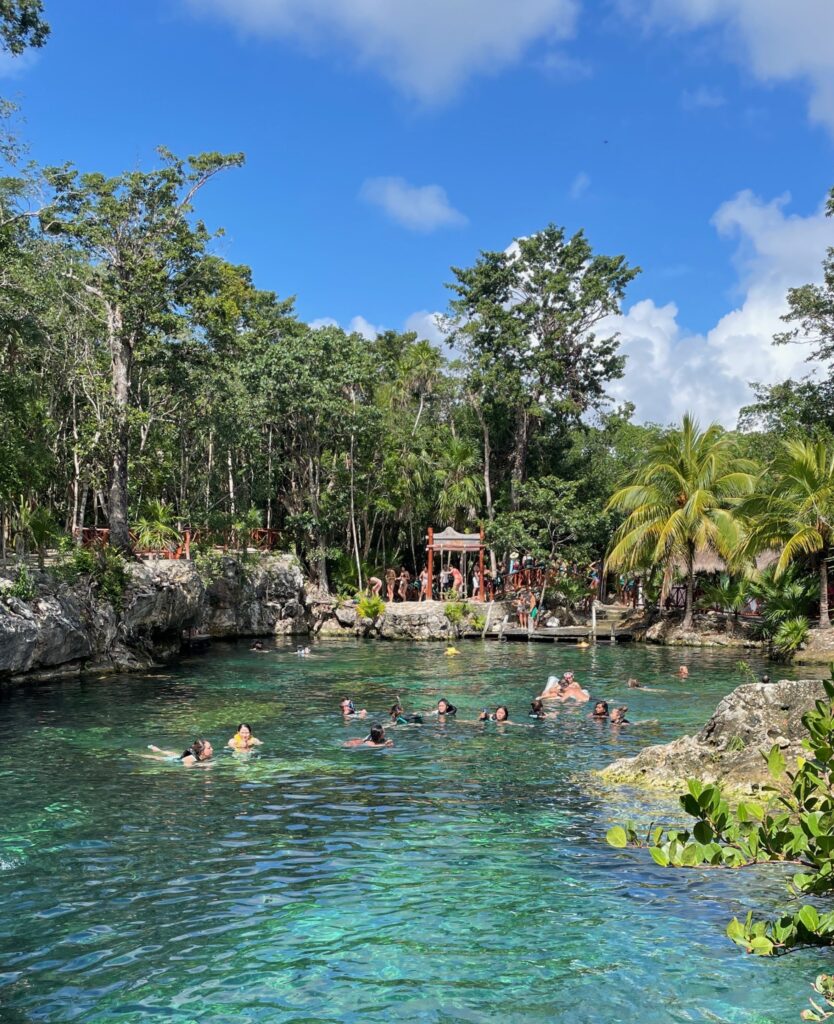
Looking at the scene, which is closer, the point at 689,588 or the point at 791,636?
the point at 791,636

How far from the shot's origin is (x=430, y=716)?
20.3 metres

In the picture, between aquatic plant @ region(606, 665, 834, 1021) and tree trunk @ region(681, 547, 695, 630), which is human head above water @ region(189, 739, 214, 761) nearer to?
aquatic plant @ region(606, 665, 834, 1021)

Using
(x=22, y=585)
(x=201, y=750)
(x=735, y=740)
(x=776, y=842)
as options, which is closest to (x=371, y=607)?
(x=22, y=585)

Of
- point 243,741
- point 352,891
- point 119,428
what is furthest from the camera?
point 119,428

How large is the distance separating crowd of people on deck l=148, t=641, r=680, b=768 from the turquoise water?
1.29ft

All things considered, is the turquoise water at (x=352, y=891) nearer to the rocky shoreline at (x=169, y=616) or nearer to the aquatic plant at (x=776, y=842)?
the aquatic plant at (x=776, y=842)

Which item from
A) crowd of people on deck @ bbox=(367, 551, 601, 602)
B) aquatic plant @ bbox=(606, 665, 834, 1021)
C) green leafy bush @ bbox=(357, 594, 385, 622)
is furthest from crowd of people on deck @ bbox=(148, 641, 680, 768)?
crowd of people on deck @ bbox=(367, 551, 601, 602)

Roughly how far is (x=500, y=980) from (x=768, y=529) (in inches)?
982

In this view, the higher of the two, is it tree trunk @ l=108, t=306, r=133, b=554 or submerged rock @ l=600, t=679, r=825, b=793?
tree trunk @ l=108, t=306, r=133, b=554

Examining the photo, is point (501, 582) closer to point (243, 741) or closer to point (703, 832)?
point (243, 741)

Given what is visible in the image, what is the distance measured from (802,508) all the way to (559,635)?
12.3 meters

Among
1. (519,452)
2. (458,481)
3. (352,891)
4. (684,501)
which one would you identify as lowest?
(352,891)

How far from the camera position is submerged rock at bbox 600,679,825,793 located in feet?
42.2

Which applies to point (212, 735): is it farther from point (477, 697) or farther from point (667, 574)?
point (667, 574)
